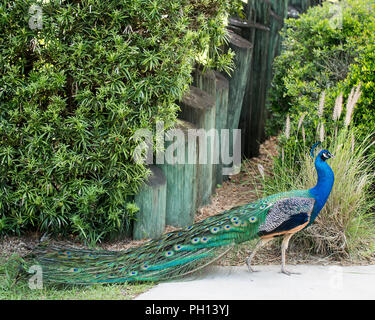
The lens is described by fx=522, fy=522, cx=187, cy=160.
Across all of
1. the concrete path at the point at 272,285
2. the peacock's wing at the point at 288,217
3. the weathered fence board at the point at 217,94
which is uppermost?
the weathered fence board at the point at 217,94

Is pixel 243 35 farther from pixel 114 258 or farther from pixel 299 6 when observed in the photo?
pixel 114 258

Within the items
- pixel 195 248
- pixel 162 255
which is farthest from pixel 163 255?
pixel 195 248

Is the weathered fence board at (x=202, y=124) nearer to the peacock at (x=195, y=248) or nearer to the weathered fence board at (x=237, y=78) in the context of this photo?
the weathered fence board at (x=237, y=78)

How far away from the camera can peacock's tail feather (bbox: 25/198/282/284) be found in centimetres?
441

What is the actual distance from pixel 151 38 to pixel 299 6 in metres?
4.58

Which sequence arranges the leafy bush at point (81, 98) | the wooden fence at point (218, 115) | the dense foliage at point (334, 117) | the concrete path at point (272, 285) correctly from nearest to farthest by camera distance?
the concrete path at point (272, 285), the leafy bush at point (81, 98), the dense foliage at point (334, 117), the wooden fence at point (218, 115)

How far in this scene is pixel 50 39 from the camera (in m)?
4.95

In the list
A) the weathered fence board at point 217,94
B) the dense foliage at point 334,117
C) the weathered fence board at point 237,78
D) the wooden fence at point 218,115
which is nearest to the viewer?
the dense foliage at point 334,117

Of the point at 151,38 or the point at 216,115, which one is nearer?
the point at 151,38

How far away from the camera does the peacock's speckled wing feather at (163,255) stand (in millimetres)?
4418

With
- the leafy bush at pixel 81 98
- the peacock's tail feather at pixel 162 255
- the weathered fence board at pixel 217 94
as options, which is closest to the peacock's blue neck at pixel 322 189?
the peacock's tail feather at pixel 162 255

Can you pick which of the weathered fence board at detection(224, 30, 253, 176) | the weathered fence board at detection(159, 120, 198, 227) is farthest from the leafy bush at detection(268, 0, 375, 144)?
the weathered fence board at detection(159, 120, 198, 227)

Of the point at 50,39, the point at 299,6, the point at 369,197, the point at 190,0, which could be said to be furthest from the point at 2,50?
the point at 299,6

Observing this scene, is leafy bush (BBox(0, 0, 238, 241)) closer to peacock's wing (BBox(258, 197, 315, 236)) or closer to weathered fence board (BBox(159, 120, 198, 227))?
weathered fence board (BBox(159, 120, 198, 227))
